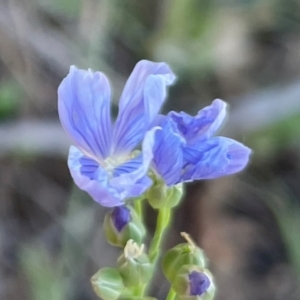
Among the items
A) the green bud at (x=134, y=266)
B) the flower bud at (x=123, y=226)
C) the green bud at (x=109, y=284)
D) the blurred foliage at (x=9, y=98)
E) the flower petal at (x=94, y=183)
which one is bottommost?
the blurred foliage at (x=9, y=98)

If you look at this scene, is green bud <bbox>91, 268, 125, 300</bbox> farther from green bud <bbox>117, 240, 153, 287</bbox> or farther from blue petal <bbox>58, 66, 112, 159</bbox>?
blue petal <bbox>58, 66, 112, 159</bbox>

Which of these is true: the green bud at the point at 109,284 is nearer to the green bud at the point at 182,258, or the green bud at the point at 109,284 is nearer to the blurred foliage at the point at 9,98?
the green bud at the point at 182,258

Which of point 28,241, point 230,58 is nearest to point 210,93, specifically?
point 230,58

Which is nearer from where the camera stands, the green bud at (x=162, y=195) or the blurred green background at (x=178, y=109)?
the green bud at (x=162, y=195)

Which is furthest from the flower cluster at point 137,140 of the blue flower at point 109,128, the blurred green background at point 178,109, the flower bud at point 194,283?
the blurred green background at point 178,109

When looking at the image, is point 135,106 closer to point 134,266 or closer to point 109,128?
point 109,128

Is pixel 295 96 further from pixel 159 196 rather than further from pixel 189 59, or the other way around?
pixel 159 196

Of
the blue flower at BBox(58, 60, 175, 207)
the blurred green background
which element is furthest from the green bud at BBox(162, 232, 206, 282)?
the blurred green background
